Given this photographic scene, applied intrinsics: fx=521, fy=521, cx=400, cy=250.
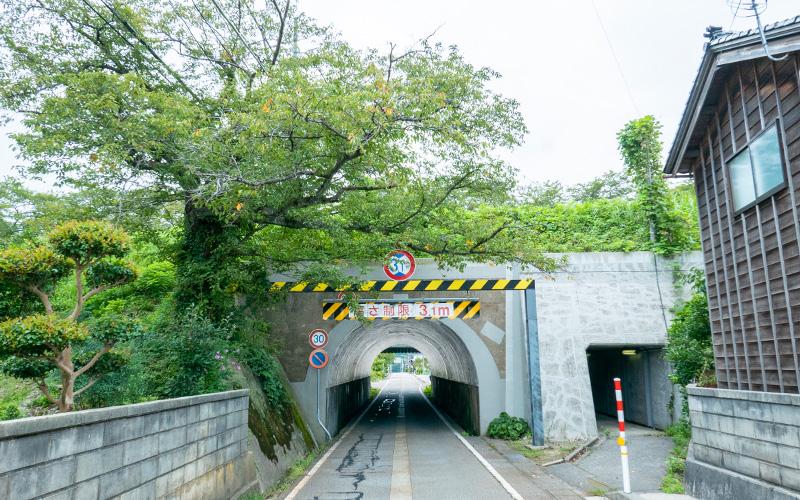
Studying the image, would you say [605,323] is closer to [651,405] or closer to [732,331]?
[651,405]

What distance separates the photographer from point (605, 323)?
1403 cm

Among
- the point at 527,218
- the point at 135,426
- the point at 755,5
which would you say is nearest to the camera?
the point at 135,426

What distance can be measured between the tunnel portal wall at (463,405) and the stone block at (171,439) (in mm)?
10485

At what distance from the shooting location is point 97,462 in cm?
401

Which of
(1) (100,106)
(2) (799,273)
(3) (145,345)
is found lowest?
(3) (145,345)

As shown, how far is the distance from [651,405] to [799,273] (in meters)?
10.4

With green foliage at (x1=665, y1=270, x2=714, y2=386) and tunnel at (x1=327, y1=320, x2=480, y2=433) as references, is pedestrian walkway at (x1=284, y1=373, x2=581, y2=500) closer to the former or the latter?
tunnel at (x1=327, y1=320, x2=480, y2=433)

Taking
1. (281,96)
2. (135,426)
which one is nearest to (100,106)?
(281,96)

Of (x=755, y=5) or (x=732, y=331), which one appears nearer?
(x=755, y=5)

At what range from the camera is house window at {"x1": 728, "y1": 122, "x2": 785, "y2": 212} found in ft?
21.1

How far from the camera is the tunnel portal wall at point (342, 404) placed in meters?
15.9

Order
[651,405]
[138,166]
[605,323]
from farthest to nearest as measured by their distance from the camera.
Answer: [651,405]
[605,323]
[138,166]

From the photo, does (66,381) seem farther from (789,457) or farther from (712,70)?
(712,70)

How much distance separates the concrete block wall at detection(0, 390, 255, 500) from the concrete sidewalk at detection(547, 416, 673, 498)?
17.5 feet
